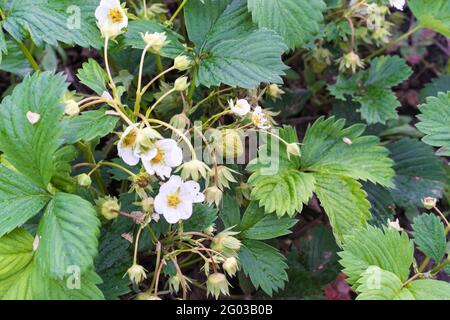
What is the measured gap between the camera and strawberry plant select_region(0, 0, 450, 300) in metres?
1.25

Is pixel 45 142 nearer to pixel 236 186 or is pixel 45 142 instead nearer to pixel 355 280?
pixel 236 186

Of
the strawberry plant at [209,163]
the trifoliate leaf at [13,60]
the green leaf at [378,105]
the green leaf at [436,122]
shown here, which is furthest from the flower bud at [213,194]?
the trifoliate leaf at [13,60]

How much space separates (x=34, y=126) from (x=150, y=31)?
43cm

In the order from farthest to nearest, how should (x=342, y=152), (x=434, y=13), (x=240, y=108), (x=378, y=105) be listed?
1. (x=378, y=105)
2. (x=434, y=13)
3. (x=342, y=152)
4. (x=240, y=108)

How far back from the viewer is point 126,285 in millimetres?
1368

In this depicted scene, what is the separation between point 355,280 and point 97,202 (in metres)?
0.65

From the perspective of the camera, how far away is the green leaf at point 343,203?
4.98 ft

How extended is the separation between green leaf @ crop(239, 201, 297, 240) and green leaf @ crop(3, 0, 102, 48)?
0.59 meters

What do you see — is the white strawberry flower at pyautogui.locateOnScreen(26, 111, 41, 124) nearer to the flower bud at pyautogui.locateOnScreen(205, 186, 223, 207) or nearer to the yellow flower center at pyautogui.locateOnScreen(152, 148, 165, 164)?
the yellow flower center at pyautogui.locateOnScreen(152, 148, 165, 164)

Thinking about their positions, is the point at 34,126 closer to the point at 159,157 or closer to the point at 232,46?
the point at 159,157

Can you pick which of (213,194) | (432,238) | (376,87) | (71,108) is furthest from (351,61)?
(71,108)

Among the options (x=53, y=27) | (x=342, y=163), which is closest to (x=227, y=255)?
(x=342, y=163)

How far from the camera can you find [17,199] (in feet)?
4.14
